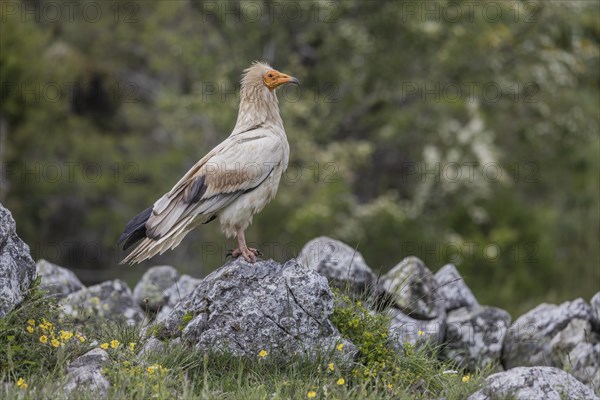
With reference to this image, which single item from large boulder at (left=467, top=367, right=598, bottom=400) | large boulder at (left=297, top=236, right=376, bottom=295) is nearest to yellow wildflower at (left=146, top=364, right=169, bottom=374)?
large boulder at (left=467, top=367, right=598, bottom=400)

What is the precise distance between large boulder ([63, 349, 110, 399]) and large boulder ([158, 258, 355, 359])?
0.74 meters

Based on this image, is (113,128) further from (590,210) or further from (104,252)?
(590,210)

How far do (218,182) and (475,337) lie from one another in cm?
336

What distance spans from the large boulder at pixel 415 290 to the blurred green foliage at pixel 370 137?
10922 millimetres

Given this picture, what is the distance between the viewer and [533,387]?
7.09m

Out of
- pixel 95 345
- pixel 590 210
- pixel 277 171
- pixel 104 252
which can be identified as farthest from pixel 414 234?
pixel 95 345

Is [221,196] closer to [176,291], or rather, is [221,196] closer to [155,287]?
[176,291]

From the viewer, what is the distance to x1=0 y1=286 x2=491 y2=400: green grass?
23.1 ft

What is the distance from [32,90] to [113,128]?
5939 millimetres

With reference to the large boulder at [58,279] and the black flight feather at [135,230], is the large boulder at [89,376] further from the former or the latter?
the large boulder at [58,279]

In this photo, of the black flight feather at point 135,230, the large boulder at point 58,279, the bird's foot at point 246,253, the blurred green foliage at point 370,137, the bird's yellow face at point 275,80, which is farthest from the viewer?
the blurred green foliage at point 370,137

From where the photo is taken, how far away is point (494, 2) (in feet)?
76.2

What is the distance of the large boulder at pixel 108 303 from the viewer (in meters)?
10.0

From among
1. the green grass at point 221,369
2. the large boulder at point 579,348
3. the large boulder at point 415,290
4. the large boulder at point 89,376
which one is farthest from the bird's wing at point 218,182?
the large boulder at point 579,348
